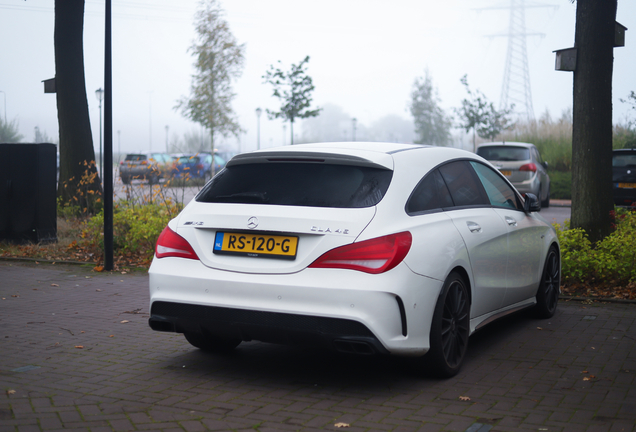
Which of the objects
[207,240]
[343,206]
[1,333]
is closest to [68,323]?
[1,333]

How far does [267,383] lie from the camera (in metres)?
4.63

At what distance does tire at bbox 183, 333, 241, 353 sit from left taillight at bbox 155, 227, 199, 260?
→ 2.81ft

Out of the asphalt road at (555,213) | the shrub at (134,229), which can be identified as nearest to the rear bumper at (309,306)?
the shrub at (134,229)

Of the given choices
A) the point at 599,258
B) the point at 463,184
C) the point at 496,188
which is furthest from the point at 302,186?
the point at 599,258

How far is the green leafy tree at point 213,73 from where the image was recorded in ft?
120

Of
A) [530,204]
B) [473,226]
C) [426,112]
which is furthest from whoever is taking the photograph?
[426,112]

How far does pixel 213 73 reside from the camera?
37625mm

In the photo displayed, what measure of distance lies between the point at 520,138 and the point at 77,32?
23.5m

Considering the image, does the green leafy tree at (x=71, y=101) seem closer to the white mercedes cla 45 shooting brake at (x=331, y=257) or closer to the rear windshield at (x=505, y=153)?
the white mercedes cla 45 shooting brake at (x=331, y=257)

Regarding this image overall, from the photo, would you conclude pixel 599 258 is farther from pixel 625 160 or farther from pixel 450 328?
pixel 625 160

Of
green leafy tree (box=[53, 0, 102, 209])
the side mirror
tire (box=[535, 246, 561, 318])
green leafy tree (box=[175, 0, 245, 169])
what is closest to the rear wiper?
the side mirror

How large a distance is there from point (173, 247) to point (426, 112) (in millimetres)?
87242

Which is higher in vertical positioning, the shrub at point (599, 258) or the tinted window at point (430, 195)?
the tinted window at point (430, 195)

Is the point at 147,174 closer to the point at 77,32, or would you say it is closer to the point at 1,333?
the point at 77,32
